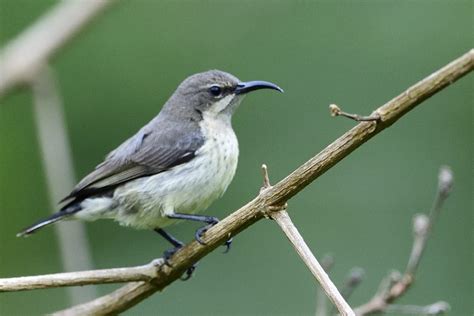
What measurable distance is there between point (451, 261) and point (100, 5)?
335cm

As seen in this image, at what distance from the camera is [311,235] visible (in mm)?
7363

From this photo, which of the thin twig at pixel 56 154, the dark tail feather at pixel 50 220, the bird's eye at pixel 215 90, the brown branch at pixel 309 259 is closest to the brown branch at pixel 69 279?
the brown branch at pixel 309 259

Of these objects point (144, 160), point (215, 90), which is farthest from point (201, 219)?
point (215, 90)

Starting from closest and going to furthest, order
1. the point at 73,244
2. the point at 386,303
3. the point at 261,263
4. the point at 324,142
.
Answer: the point at 386,303
the point at 73,244
the point at 261,263
the point at 324,142

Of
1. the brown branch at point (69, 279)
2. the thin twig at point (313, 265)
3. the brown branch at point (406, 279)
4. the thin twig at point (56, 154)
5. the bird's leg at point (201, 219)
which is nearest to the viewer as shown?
the thin twig at point (313, 265)

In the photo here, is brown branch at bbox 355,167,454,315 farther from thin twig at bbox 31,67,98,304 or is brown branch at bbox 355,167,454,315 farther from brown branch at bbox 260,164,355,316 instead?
thin twig at bbox 31,67,98,304

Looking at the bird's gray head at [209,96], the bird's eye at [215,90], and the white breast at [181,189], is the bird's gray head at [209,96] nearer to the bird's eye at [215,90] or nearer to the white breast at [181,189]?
the bird's eye at [215,90]

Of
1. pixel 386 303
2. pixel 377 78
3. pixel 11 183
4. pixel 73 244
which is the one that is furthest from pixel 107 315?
pixel 377 78

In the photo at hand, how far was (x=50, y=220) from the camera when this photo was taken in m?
4.74

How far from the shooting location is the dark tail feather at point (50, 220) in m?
4.68

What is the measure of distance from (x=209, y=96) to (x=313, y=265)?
2354 millimetres

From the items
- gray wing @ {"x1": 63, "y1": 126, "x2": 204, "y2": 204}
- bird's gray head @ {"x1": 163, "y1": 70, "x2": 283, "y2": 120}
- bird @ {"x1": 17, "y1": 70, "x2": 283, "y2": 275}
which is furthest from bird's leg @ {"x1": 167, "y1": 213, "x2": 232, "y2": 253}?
bird's gray head @ {"x1": 163, "y1": 70, "x2": 283, "y2": 120}

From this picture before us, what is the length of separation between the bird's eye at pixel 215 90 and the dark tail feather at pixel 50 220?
0.96 meters

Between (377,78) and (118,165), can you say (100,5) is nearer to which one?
(118,165)
